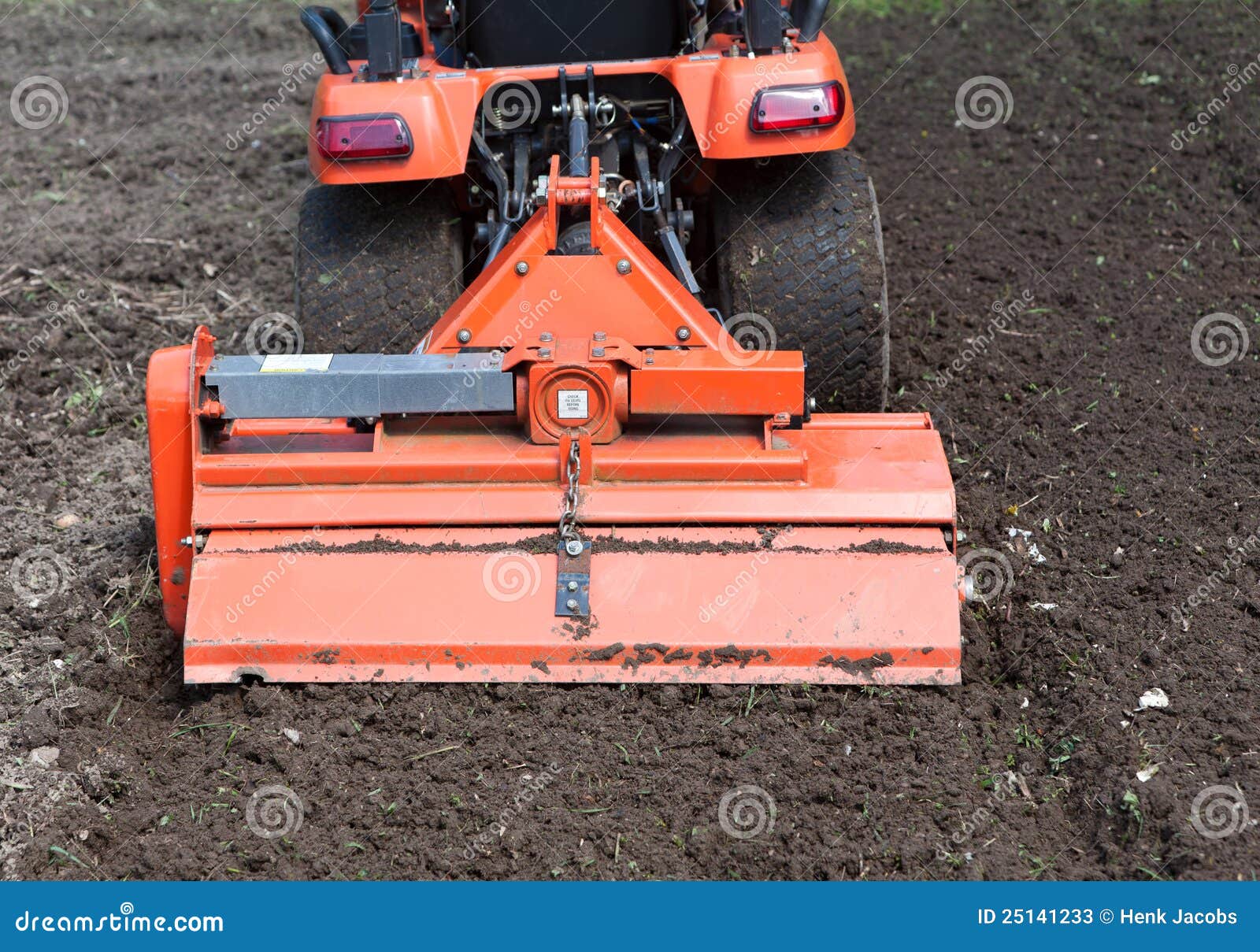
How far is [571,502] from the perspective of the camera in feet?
12.9

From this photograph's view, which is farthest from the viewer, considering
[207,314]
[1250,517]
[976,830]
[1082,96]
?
[1082,96]

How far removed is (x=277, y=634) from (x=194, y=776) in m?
0.41

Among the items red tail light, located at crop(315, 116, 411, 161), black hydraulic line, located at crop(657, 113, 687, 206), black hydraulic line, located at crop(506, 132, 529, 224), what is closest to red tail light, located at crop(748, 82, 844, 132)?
black hydraulic line, located at crop(657, 113, 687, 206)

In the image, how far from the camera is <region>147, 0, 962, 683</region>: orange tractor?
3.85 meters

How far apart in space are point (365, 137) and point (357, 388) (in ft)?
3.16

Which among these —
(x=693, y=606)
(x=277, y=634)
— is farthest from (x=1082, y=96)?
(x=277, y=634)

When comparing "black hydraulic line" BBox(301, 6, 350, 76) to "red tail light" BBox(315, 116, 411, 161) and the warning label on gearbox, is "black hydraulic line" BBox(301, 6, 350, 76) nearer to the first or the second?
"red tail light" BBox(315, 116, 411, 161)

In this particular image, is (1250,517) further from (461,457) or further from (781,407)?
(461,457)

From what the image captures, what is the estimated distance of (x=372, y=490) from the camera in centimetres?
402

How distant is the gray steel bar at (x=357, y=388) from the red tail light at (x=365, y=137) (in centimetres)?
85

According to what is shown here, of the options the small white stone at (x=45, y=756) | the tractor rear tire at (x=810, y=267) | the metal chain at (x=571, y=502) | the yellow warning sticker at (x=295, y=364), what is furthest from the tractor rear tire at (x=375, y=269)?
the small white stone at (x=45, y=756)

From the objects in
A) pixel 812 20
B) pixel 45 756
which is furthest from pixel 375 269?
pixel 45 756

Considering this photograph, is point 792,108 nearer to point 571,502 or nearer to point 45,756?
A: point 571,502

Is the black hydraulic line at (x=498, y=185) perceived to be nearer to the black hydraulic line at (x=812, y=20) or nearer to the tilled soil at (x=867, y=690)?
the black hydraulic line at (x=812, y=20)
